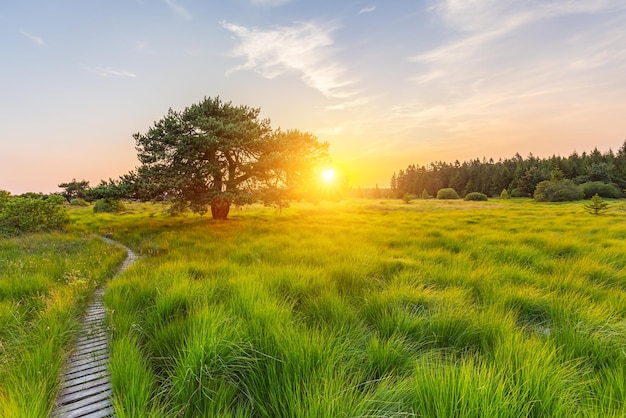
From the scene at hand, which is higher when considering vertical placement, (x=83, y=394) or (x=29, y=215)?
(x=29, y=215)

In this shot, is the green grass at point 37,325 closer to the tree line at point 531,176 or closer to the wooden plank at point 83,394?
the wooden plank at point 83,394

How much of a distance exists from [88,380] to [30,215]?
17.6m

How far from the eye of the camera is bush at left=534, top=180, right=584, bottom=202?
52.1 metres

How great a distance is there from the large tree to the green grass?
896 cm

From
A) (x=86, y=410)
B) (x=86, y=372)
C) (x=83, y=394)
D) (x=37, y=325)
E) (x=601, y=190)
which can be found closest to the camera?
(x=86, y=410)

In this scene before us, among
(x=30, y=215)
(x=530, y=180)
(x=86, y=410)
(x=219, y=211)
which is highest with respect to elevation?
(x=530, y=180)

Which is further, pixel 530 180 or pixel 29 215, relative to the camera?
pixel 530 180

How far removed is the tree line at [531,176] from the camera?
62.8 metres

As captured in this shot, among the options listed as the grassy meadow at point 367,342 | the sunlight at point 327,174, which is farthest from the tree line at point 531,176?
the grassy meadow at point 367,342

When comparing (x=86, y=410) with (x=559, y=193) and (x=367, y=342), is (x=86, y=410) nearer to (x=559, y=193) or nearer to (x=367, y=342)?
(x=367, y=342)

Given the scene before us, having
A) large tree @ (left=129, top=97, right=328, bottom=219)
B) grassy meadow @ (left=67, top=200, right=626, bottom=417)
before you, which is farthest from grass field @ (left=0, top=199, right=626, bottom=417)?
large tree @ (left=129, top=97, right=328, bottom=219)

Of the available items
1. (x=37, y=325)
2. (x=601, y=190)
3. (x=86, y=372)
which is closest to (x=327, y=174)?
(x=37, y=325)

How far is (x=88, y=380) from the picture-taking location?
9.38 feet

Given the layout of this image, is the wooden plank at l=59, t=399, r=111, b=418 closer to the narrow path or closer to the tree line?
the narrow path
